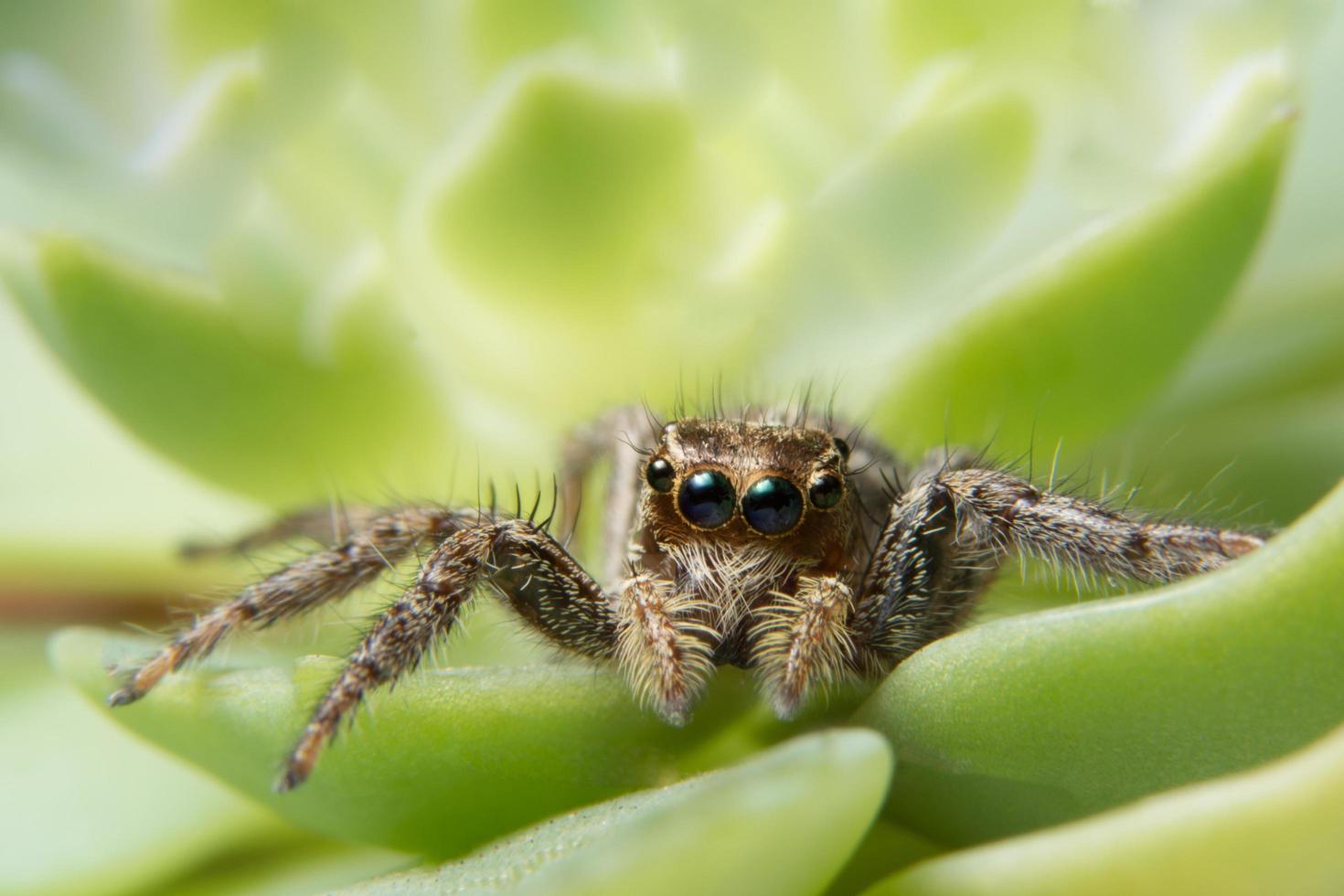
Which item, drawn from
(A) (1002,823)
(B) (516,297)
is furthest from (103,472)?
(A) (1002,823)

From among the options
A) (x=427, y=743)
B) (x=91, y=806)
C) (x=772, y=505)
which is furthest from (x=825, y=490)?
(x=91, y=806)

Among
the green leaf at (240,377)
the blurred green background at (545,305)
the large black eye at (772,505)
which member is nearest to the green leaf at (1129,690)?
the blurred green background at (545,305)

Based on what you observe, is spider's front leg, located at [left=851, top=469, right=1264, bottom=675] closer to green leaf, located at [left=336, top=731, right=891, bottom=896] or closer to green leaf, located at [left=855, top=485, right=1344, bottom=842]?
green leaf, located at [left=855, top=485, right=1344, bottom=842]

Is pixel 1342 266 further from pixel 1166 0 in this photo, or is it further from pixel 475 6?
pixel 475 6

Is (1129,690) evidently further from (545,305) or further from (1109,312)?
(545,305)

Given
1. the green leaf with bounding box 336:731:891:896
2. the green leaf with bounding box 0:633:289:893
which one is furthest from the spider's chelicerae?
the green leaf with bounding box 336:731:891:896

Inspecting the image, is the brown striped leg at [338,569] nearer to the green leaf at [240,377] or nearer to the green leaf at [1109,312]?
the green leaf at [240,377]

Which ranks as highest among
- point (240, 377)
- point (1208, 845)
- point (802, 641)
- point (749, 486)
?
point (240, 377)
